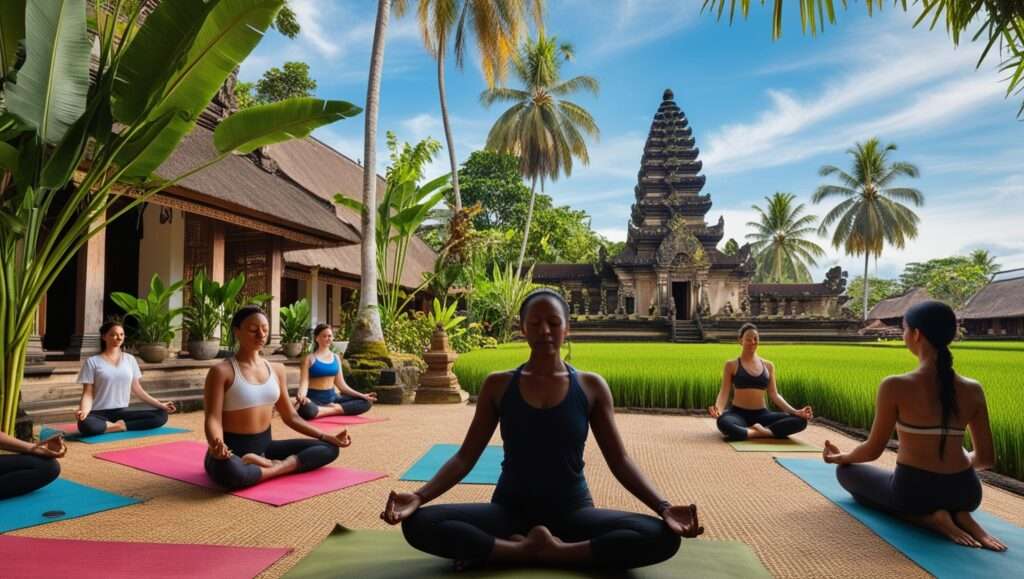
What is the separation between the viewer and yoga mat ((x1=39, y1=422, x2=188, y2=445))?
200 inches

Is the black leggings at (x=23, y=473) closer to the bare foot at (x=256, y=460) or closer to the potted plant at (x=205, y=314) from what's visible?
the bare foot at (x=256, y=460)

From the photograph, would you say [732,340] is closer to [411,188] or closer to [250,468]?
[411,188]

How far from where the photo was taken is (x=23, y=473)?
327 centimetres

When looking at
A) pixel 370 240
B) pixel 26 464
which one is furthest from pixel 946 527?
pixel 370 240

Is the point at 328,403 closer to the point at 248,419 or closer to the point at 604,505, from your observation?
the point at 248,419

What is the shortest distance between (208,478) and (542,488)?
2.60m

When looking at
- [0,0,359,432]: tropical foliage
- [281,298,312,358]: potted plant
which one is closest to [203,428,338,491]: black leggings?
[0,0,359,432]: tropical foliage

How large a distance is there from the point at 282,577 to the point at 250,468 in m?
1.44

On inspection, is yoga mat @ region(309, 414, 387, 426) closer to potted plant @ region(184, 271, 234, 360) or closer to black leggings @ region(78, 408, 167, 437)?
black leggings @ region(78, 408, 167, 437)

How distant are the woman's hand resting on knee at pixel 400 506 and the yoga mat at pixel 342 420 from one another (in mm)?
4472

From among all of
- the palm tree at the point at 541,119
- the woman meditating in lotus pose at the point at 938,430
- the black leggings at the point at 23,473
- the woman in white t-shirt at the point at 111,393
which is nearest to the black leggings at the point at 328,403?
the woman in white t-shirt at the point at 111,393

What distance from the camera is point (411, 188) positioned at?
10109 millimetres

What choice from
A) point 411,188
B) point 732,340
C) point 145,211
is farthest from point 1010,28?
point 732,340

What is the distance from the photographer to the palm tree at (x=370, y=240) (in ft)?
29.1
